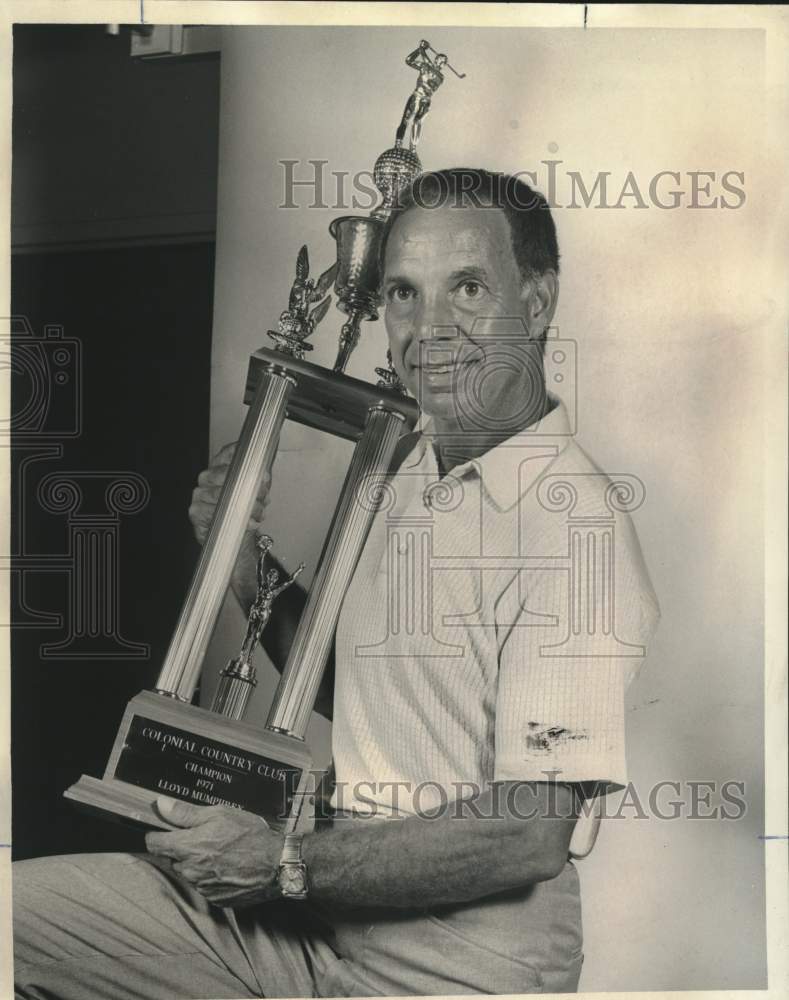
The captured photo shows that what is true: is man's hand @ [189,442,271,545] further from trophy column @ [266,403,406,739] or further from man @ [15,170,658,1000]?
trophy column @ [266,403,406,739]

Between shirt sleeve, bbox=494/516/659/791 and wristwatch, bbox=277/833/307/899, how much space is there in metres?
0.34

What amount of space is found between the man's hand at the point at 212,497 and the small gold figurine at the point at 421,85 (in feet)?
1.97

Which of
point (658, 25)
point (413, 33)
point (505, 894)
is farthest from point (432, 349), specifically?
point (505, 894)

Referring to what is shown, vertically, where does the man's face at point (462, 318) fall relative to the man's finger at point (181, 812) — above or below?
above

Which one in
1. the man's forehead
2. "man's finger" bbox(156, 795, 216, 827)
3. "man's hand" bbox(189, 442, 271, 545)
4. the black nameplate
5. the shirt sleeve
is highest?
the man's forehead

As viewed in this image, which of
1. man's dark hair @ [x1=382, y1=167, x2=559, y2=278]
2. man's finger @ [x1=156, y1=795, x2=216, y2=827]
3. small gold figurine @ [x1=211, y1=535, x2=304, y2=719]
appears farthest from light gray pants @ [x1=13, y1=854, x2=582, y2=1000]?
man's dark hair @ [x1=382, y1=167, x2=559, y2=278]

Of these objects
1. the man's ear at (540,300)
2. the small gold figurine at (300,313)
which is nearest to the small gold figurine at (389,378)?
the small gold figurine at (300,313)

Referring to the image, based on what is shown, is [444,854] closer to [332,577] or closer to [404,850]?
[404,850]

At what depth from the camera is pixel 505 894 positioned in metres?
1.96

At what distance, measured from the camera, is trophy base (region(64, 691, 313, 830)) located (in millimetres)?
1974

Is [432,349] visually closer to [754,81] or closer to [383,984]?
[754,81]

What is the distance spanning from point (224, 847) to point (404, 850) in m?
0.29

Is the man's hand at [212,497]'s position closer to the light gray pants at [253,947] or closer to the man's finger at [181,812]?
the man's finger at [181,812]

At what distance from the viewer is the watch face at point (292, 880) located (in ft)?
6.47
